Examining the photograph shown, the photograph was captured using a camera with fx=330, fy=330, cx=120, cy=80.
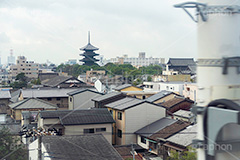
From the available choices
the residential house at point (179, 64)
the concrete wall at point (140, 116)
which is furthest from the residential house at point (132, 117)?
the residential house at point (179, 64)

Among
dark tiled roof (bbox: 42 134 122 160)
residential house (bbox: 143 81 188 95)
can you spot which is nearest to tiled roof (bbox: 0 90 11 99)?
residential house (bbox: 143 81 188 95)

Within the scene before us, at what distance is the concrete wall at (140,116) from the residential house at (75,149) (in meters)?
3.10

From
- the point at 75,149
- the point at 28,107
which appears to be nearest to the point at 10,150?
the point at 75,149

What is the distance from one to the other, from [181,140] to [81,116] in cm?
305

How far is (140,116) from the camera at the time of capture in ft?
29.8

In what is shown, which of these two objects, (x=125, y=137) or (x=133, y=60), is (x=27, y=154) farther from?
(x=133, y=60)

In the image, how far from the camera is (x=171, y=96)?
490 inches

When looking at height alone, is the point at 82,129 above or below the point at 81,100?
below

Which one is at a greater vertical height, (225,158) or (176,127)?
(225,158)

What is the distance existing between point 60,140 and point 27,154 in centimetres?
78

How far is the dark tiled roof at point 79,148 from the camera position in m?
4.96

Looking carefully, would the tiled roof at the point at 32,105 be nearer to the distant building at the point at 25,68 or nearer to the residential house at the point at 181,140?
the residential house at the point at 181,140

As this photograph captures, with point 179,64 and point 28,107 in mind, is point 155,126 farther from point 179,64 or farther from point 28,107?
point 179,64

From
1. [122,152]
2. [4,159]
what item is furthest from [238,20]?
[122,152]
